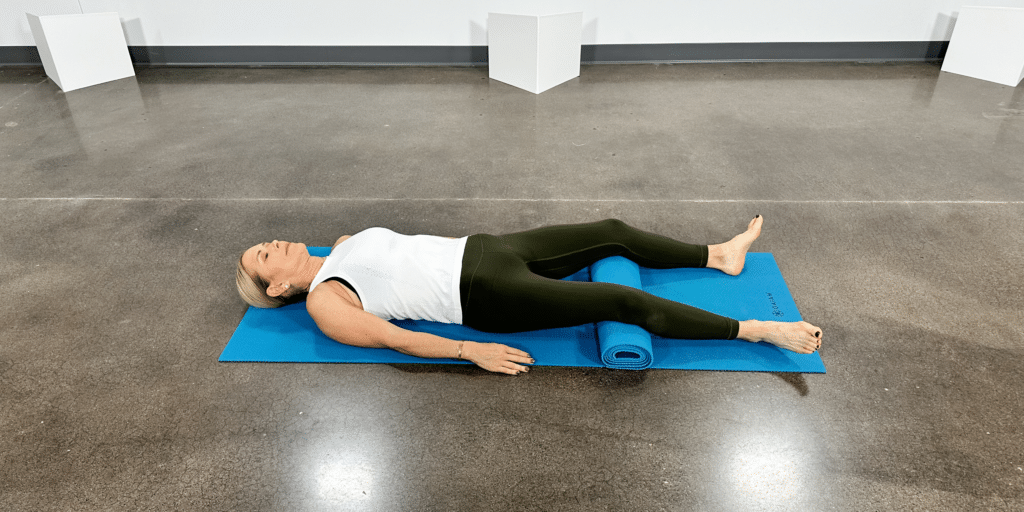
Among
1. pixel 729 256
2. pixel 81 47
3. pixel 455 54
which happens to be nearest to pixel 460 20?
pixel 455 54

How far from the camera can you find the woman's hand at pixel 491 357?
5.98ft

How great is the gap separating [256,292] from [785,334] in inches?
71.4

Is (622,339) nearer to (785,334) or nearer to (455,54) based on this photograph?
(785,334)

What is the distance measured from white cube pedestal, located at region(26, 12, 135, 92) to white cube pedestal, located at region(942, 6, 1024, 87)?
311 inches

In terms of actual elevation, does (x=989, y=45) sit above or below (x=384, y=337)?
above

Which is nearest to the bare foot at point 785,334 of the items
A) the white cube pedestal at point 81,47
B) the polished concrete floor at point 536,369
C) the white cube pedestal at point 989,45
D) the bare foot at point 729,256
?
the polished concrete floor at point 536,369

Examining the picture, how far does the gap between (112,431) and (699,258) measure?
2.11 m

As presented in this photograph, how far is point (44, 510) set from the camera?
148 centimetres

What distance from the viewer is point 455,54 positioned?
234 inches

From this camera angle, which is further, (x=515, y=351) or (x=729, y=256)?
(x=729, y=256)

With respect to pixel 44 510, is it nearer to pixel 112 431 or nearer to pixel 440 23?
pixel 112 431

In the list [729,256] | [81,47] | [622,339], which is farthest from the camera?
[81,47]

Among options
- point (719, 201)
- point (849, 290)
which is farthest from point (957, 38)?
point (849, 290)

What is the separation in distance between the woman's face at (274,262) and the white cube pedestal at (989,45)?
5.96 m
